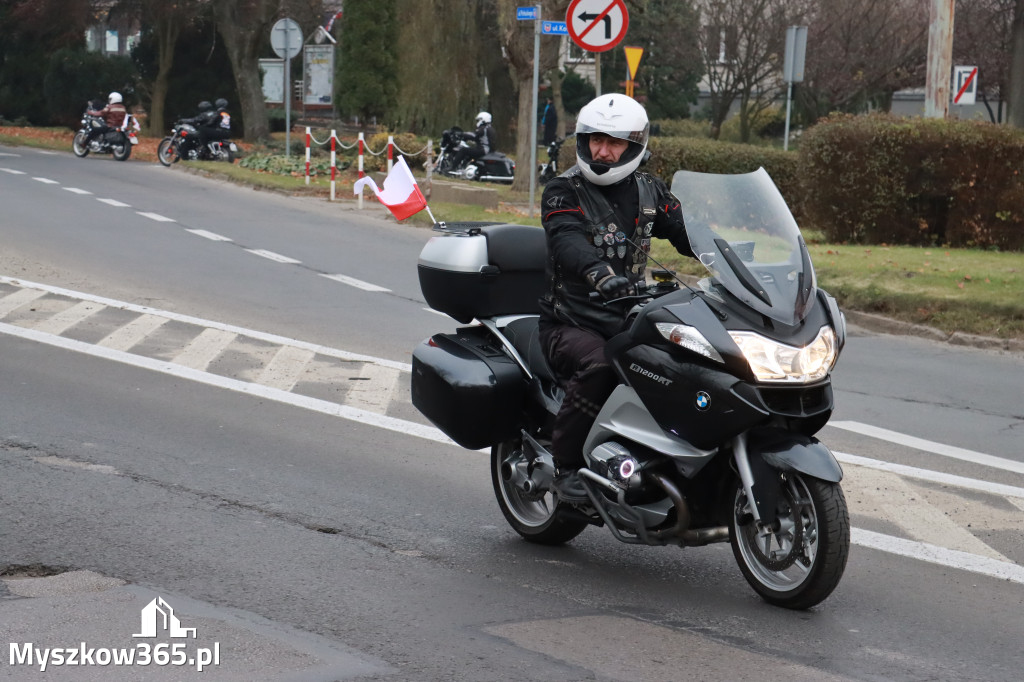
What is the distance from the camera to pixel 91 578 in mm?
5078

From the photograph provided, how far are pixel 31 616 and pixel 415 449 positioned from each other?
3093 mm

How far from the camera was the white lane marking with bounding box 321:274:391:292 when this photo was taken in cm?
1359

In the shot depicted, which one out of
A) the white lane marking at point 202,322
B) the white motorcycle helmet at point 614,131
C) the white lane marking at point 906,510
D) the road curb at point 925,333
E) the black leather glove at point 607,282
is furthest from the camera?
the road curb at point 925,333

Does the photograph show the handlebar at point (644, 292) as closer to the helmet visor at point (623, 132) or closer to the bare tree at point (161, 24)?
the helmet visor at point (623, 132)

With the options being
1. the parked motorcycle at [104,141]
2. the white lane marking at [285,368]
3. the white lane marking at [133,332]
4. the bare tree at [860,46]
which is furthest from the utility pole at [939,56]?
the bare tree at [860,46]

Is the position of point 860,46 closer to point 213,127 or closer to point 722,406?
point 213,127

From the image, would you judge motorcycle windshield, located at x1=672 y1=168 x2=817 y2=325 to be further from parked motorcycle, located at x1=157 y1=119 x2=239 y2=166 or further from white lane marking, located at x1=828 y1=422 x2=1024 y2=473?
parked motorcycle, located at x1=157 y1=119 x2=239 y2=166

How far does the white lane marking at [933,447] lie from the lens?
24.8ft

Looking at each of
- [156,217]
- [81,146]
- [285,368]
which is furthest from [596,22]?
[81,146]

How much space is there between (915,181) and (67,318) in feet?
32.1

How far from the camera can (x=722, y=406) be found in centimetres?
464

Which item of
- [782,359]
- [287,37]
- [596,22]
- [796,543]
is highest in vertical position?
[287,37]

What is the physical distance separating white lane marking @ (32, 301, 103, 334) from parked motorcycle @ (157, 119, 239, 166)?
18.9m

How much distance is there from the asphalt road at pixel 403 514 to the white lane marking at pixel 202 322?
5cm
